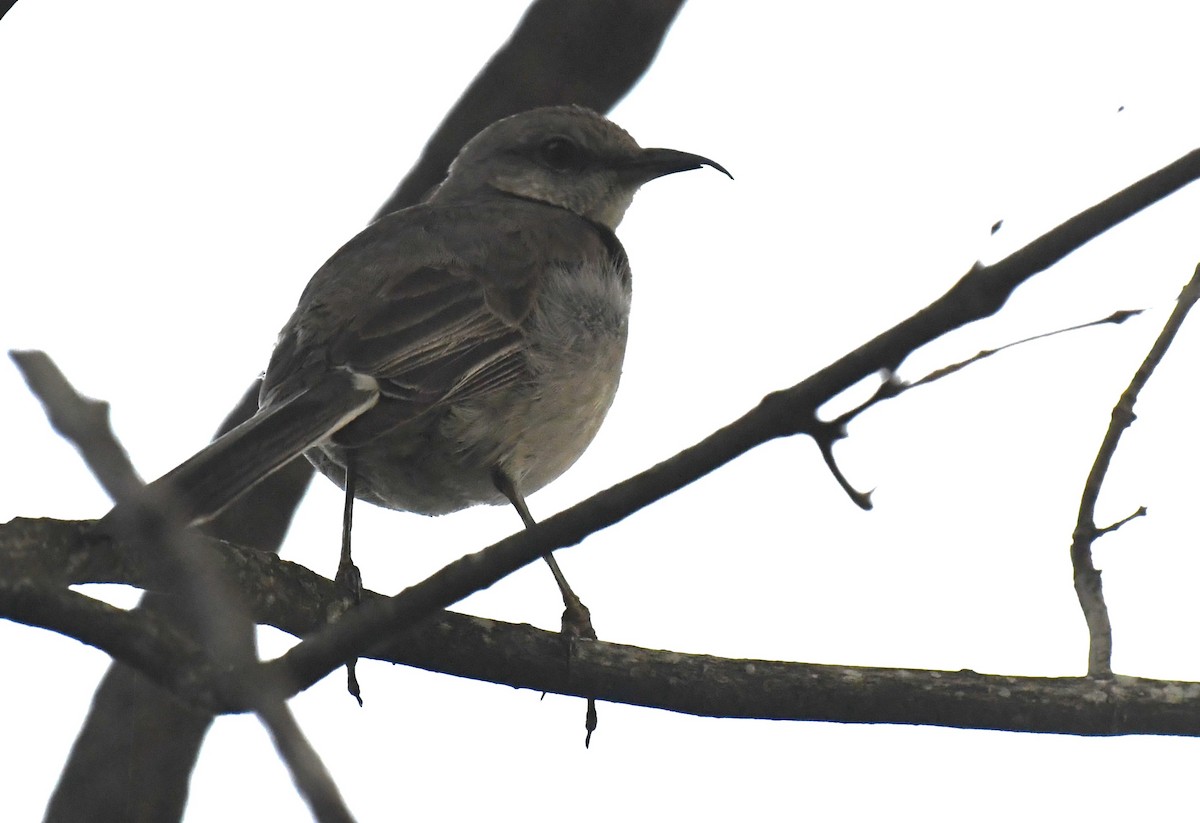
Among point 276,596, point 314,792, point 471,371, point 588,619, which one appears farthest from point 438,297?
point 314,792

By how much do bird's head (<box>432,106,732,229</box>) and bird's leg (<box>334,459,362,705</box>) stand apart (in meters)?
2.46

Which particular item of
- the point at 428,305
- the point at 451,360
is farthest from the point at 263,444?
the point at 428,305

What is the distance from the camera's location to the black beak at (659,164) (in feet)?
23.3

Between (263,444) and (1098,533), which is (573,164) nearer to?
(263,444)

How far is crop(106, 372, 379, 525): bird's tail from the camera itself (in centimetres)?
351

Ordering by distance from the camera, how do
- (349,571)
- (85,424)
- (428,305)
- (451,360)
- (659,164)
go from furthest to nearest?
1. (659,164)
2. (428,305)
3. (451,360)
4. (349,571)
5. (85,424)

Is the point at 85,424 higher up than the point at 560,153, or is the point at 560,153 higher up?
the point at 560,153

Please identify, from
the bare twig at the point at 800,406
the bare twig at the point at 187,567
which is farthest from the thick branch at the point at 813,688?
the bare twig at the point at 187,567

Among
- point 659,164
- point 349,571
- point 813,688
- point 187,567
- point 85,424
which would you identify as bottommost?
point 187,567

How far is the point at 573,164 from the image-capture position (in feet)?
23.8

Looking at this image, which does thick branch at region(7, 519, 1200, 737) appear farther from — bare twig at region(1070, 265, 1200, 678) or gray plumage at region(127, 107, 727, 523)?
gray plumage at region(127, 107, 727, 523)

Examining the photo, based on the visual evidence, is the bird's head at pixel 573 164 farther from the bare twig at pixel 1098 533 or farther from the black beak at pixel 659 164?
the bare twig at pixel 1098 533

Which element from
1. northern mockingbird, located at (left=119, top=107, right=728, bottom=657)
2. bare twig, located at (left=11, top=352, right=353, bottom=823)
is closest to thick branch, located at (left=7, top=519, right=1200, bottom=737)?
northern mockingbird, located at (left=119, top=107, right=728, bottom=657)

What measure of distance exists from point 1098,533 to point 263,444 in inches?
92.4
